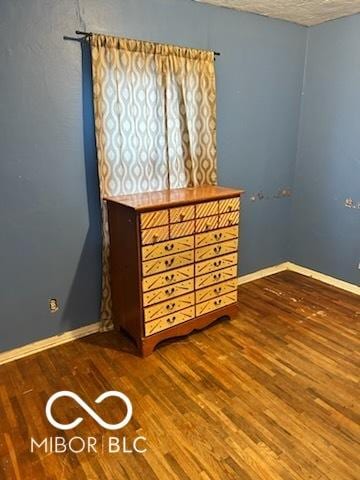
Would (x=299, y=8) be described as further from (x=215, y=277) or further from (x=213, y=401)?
(x=213, y=401)

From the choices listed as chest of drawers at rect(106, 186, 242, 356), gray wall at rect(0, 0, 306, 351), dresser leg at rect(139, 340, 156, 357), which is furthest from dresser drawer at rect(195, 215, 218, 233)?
dresser leg at rect(139, 340, 156, 357)

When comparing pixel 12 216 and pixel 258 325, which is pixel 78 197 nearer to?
pixel 12 216

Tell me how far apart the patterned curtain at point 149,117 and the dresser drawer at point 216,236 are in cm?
50

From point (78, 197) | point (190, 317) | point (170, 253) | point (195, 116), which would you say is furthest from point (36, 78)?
point (190, 317)

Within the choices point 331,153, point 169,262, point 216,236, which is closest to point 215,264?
point 216,236

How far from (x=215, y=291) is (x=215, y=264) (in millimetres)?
216

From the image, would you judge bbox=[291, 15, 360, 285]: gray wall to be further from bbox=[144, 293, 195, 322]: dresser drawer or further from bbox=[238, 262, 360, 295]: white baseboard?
bbox=[144, 293, 195, 322]: dresser drawer

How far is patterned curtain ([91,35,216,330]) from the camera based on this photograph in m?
2.34

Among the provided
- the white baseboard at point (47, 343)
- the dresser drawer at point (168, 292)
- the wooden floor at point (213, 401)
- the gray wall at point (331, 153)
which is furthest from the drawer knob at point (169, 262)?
the gray wall at point (331, 153)

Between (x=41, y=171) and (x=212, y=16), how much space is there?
1.75 metres

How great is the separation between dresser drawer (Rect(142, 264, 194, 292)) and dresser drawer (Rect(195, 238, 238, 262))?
3.9 inches

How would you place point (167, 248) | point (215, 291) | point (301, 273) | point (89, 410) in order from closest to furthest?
point (89, 410) → point (167, 248) → point (215, 291) → point (301, 273)

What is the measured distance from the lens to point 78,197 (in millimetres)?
2445

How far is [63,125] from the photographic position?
2293mm
